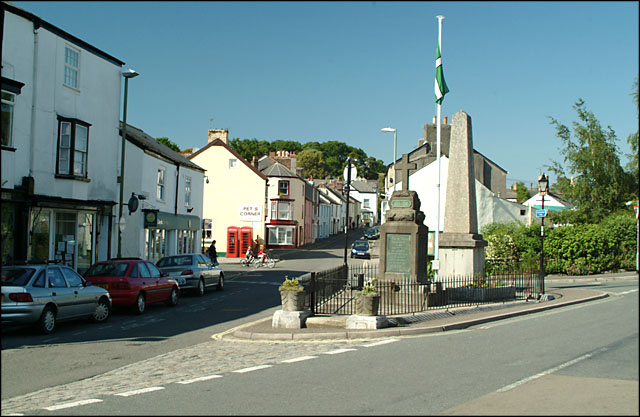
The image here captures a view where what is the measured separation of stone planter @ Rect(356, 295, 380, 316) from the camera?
546 inches

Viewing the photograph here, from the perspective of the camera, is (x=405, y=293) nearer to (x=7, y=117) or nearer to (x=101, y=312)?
(x=101, y=312)

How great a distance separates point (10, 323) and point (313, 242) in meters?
67.0

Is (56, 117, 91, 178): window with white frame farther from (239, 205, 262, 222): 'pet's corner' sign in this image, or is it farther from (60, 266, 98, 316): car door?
(239, 205, 262, 222): 'pet's corner' sign

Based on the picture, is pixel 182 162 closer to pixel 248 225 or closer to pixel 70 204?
pixel 70 204

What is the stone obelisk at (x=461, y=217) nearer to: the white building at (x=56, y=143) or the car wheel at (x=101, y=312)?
the car wheel at (x=101, y=312)

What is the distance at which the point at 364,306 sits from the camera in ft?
45.9

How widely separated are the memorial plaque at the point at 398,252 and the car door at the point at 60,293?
8792 millimetres

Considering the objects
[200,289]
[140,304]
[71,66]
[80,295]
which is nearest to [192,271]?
[200,289]

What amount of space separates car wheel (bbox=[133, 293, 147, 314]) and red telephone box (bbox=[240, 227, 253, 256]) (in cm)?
3904

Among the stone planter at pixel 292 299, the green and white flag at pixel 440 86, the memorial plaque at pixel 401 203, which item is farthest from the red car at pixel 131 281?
the green and white flag at pixel 440 86

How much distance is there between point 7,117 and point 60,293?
9006mm

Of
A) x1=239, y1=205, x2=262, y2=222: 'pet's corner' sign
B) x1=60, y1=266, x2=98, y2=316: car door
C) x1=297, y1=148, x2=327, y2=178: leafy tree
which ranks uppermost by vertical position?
x1=297, y1=148, x2=327, y2=178: leafy tree

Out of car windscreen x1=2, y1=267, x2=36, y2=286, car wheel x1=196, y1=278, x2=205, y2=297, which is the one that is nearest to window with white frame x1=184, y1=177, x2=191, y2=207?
car wheel x1=196, y1=278, x2=205, y2=297

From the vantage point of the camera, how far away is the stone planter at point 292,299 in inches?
574
